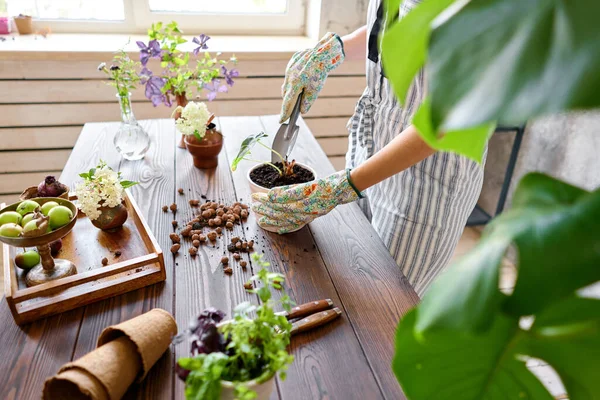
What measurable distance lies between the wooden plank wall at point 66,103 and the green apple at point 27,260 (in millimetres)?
1383

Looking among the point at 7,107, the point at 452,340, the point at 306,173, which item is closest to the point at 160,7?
the point at 7,107

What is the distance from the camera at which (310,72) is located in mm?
1342

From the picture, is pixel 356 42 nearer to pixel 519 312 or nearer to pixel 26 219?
pixel 26 219

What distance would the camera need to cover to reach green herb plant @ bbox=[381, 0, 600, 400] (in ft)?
0.73

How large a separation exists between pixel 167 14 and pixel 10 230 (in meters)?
2.04

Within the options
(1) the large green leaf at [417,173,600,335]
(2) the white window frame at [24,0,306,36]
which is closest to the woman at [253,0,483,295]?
(1) the large green leaf at [417,173,600,335]

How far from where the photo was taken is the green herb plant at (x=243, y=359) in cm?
56

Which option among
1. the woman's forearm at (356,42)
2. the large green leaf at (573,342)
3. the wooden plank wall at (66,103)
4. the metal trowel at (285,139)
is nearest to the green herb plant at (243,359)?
the large green leaf at (573,342)

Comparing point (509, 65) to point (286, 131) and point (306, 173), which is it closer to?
point (306, 173)

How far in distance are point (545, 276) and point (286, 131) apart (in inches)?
42.2

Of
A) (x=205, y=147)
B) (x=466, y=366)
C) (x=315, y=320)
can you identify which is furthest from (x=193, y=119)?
(x=466, y=366)

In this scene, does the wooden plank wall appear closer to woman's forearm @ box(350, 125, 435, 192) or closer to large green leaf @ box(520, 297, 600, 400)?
woman's forearm @ box(350, 125, 435, 192)

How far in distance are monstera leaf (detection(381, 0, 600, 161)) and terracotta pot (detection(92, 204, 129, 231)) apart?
92cm

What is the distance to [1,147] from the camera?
2314 millimetres
